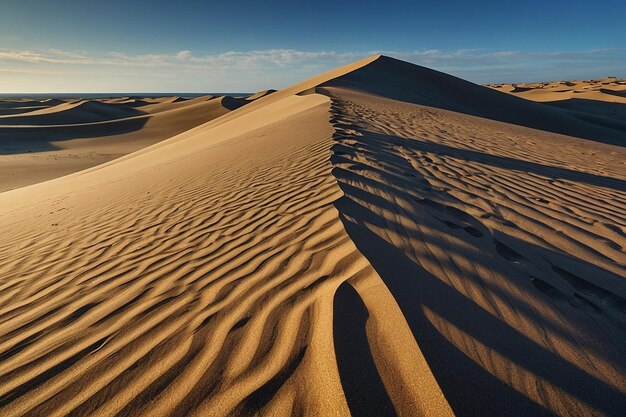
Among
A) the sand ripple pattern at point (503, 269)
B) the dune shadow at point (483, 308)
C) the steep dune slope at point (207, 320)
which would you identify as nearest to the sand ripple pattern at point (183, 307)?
the steep dune slope at point (207, 320)

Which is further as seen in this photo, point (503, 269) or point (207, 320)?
point (503, 269)

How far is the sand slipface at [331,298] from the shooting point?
5.85 ft

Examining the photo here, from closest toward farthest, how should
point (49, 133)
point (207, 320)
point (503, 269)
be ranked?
point (207, 320)
point (503, 269)
point (49, 133)

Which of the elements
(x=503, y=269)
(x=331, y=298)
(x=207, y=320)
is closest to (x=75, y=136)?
(x=207, y=320)

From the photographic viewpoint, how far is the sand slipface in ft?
5.85

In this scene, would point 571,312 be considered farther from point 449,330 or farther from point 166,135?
point 166,135

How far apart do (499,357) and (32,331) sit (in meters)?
3.07

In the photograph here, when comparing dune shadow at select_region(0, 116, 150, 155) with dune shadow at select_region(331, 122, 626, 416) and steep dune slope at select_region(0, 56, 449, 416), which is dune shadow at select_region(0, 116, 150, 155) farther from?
dune shadow at select_region(331, 122, 626, 416)

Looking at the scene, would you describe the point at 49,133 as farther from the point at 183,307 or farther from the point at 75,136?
the point at 183,307

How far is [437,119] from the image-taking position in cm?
1176

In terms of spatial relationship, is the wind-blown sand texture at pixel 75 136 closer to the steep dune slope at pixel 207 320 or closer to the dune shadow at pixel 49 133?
the dune shadow at pixel 49 133

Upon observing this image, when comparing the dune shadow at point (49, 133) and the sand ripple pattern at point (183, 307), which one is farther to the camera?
the dune shadow at point (49, 133)

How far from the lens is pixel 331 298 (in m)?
2.37

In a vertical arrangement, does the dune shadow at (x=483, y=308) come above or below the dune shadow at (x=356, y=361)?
below
